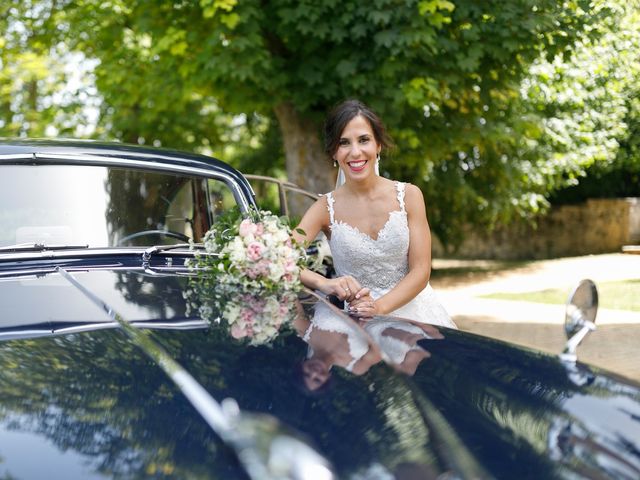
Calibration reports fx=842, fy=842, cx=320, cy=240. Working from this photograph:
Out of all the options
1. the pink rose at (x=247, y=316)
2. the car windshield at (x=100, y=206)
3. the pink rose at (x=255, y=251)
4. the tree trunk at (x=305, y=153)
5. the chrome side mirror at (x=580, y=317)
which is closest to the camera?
the chrome side mirror at (x=580, y=317)

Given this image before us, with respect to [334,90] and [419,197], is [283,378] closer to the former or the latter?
[419,197]

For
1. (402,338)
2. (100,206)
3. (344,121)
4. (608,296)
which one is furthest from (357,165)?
(608,296)

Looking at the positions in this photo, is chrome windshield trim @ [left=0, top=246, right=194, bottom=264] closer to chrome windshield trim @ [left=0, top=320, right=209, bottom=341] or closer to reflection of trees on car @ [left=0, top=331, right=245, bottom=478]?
chrome windshield trim @ [left=0, top=320, right=209, bottom=341]

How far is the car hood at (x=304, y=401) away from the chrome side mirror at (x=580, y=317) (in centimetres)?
6

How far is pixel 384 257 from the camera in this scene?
4.15 metres

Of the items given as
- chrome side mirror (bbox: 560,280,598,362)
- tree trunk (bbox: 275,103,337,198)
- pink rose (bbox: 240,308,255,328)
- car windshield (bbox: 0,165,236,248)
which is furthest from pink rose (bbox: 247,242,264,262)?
tree trunk (bbox: 275,103,337,198)

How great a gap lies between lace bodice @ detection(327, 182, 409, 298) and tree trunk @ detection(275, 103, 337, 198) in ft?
21.0

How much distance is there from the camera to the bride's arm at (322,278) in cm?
336

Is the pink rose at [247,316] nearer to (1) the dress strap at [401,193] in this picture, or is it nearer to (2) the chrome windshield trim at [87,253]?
(2) the chrome windshield trim at [87,253]

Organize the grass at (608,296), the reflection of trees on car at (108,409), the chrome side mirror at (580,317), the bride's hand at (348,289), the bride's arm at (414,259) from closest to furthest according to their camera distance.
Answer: the reflection of trees on car at (108,409)
the chrome side mirror at (580,317)
the bride's hand at (348,289)
the bride's arm at (414,259)
the grass at (608,296)

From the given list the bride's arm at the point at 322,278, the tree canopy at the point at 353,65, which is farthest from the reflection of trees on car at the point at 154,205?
the tree canopy at the point at 353,65

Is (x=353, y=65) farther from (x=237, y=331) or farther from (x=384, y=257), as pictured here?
(x=237, y=331)

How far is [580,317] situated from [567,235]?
64.2ft

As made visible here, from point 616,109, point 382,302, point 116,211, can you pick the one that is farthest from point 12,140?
point 616,109
